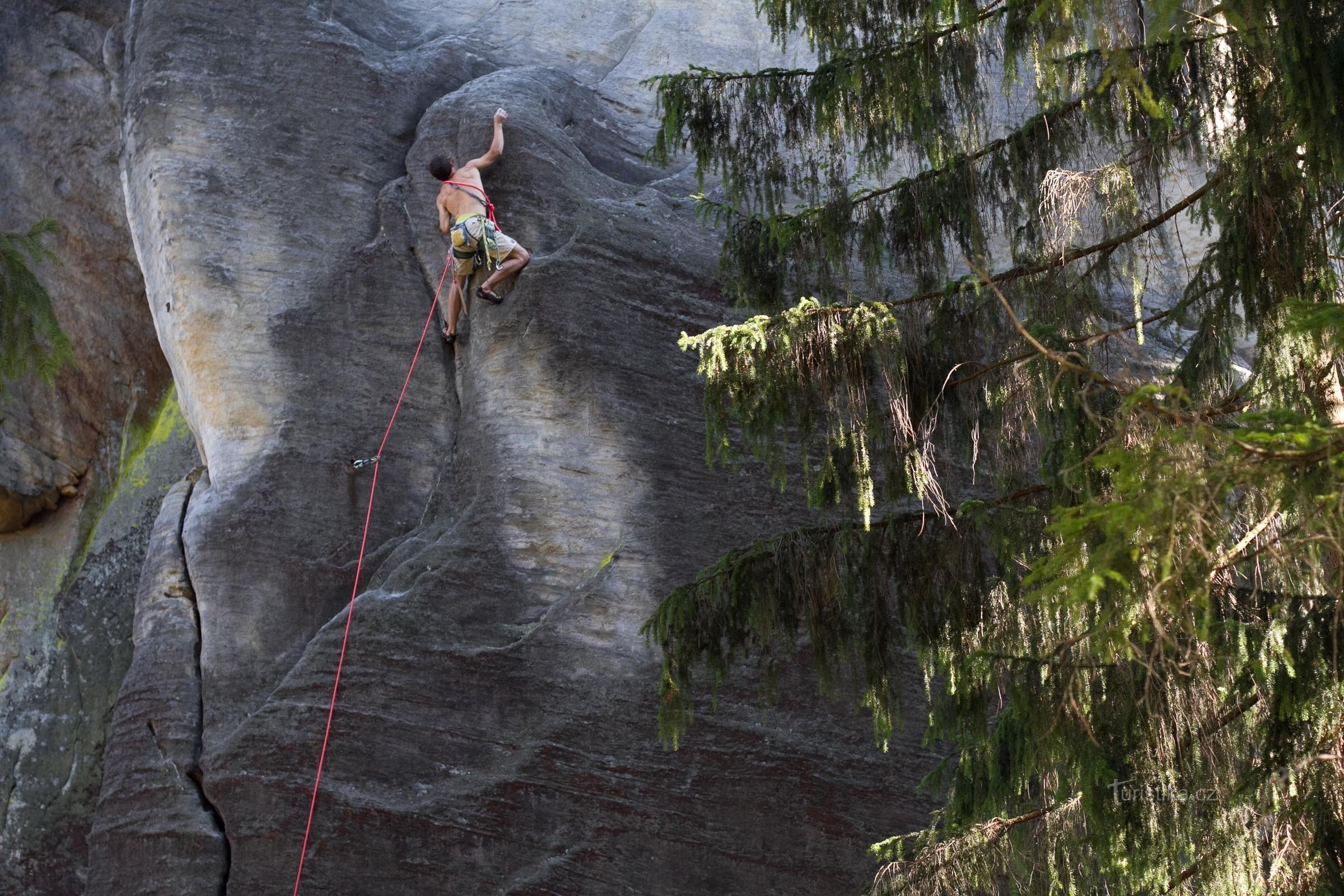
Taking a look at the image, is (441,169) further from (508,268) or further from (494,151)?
(508,268)

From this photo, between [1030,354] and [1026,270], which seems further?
[1026,270]

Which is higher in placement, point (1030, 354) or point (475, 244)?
point (475, 244)

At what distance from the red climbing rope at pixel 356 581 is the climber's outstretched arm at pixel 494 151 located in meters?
0.70

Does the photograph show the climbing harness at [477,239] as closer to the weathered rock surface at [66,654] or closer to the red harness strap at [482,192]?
the red harness strap at [482,192]

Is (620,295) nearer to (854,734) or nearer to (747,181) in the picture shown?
(747,181)

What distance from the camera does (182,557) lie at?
9594mm

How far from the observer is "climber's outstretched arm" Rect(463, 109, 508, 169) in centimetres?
980

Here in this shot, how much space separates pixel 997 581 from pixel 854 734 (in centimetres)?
228

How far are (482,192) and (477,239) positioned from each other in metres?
0.46

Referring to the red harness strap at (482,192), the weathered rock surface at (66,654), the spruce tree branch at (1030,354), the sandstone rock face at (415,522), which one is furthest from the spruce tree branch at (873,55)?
the weathered rock surface at (66,654)

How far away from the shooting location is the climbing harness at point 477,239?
935 cm

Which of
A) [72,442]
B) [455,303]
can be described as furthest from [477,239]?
[72,442]

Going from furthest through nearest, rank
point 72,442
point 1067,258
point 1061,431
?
point 72,442 → point 1067,258 → point 1061,431

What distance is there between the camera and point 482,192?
31.6ft
